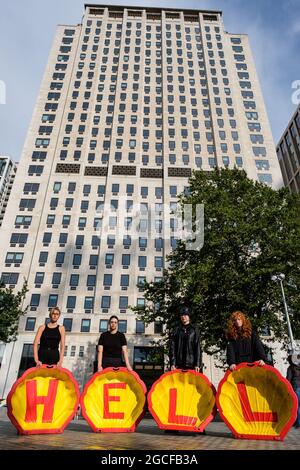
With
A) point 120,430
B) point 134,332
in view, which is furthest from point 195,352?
point 134,332

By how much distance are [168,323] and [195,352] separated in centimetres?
1131

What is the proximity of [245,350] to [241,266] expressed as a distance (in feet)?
36.3

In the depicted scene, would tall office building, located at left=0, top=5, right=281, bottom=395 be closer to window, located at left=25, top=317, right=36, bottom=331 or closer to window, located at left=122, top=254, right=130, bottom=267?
window, located at left=25, top=317, right=36, bottom=331

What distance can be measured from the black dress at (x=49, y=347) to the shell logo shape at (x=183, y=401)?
2.15 metres

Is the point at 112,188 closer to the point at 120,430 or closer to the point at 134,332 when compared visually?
the point at 134,332

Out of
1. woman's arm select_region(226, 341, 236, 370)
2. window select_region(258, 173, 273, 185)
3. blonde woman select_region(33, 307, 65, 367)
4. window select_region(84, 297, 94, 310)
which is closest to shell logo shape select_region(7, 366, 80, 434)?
blonde woman select_region(33, 307, 65, 367)

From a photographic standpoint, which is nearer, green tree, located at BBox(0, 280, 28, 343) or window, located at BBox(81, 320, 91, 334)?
green tree, located at BBox(0, 280, 28, 343)

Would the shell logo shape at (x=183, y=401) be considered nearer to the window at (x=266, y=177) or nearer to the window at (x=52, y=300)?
the window at (x=52, y=300)

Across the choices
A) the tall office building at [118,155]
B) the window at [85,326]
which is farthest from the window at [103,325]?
the window at [85,326]

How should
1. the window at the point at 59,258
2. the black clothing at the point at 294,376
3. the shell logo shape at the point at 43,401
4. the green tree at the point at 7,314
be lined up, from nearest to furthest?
the shell logo shape at the point at 43,401 < the black clothing at the point at 294,376 < the green tree at the point at 7,314 < the window at the point at 59,258

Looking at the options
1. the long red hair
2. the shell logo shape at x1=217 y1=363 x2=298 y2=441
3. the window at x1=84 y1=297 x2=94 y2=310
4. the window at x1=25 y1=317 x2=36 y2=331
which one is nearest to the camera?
the shell logo shape at x1=217 y1=363 x2=298 y2=441

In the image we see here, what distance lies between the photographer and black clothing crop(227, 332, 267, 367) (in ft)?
20.4

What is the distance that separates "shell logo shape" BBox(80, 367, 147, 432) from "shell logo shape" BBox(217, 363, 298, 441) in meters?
1.59

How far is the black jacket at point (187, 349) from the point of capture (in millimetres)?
6645
